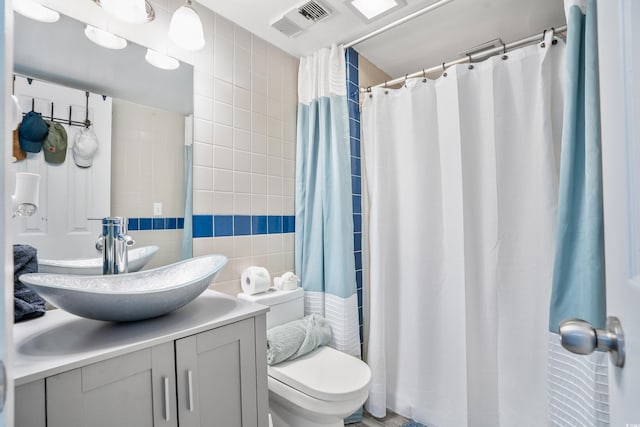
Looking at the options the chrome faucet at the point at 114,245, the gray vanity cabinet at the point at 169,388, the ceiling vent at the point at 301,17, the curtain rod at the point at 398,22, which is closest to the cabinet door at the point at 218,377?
the gray vanity cabinet at the point at 169,388

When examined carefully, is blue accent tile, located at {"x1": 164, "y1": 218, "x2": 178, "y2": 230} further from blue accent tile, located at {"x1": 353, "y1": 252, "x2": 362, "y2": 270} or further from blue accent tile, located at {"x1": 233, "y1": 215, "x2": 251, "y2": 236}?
blue accent tile, located at {"x1": 353, "y1": 252, "x2": 362, "y2": 270}

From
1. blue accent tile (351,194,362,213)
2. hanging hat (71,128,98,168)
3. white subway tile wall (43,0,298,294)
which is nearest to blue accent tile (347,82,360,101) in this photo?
white subway tile wall (43,0,298,294)

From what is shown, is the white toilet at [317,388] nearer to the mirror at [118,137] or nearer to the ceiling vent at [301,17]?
the mirror at [118,137]

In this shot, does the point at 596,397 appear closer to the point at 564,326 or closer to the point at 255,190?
the point at 564,326

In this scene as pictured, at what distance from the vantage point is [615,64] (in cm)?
42

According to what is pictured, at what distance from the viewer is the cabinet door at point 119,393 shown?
663 millimetres

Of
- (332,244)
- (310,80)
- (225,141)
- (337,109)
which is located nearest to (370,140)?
(337,109)

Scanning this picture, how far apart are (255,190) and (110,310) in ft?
3.37

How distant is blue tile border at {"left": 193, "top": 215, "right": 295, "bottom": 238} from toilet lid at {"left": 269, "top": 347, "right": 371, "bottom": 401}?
2.31 feet

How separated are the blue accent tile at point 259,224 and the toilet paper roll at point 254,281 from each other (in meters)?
0.23

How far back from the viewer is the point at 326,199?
1.82 meters

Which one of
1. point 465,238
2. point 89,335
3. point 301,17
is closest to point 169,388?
point 89,335

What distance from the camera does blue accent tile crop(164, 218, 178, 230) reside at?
4.46 ft

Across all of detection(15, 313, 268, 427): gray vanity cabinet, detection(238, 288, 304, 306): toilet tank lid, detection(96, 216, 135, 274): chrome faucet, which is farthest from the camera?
detection(238, 288, 304, 306): toilet tank lid
